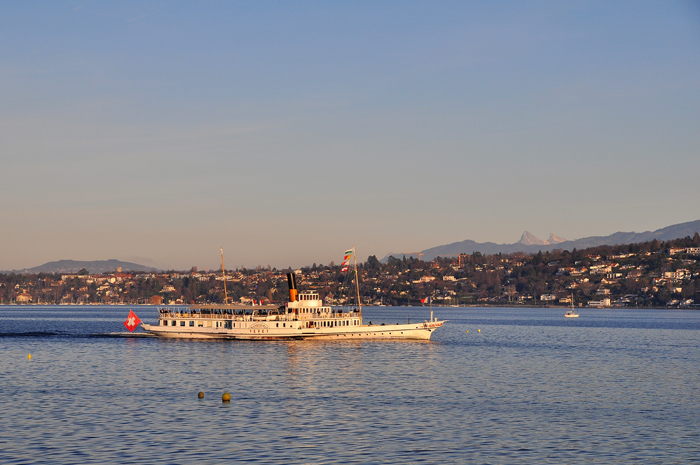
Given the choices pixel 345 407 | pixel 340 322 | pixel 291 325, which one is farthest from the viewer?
pixel 340 322

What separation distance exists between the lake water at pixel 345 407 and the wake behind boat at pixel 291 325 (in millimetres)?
16649

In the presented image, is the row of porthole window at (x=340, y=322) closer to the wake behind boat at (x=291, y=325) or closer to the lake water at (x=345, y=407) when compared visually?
the wake behind boat at (x=291, y=325)

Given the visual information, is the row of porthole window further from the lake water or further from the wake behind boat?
the lake water

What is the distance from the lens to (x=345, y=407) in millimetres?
56531

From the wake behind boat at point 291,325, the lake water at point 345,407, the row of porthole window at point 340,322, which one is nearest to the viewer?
the lake water at point 345,407

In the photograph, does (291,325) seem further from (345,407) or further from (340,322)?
(345,407)

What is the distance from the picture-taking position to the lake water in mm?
42000

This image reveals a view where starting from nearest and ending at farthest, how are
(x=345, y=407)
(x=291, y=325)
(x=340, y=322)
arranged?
1. (x=345, y=407)
2. (x=291, y=325)
3. (x=340, y=322)

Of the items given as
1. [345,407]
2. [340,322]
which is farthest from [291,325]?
[345,407]

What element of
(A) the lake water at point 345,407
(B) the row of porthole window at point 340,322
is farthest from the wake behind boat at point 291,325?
(A) the lake water at point 345,407

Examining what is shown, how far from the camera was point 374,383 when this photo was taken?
230 ft

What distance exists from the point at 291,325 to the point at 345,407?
6561 cm

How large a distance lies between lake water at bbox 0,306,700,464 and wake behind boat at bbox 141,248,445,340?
16649 mm

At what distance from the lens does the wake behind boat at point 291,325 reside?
120625mm
